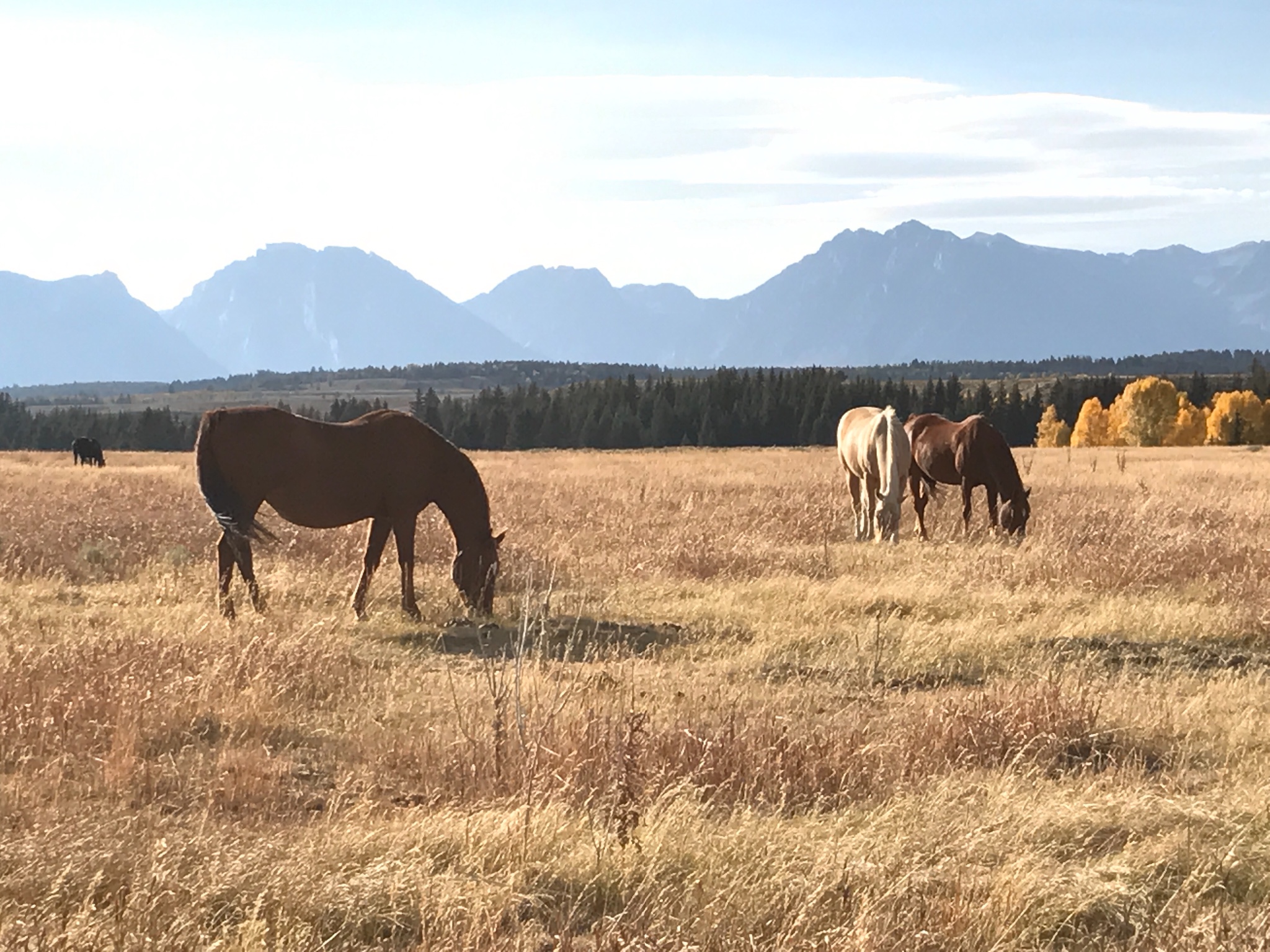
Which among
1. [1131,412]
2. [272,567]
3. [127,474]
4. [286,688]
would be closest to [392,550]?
[272,567]

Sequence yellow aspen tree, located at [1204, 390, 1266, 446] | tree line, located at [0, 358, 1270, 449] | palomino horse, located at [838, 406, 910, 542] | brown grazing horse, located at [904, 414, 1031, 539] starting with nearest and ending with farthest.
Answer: palomino horse, located at [838, 406, 910, 542], brown grazing horse, located at [904, 414, 1031, 539], yellow aspen tree, located at [1204, 390, 1266, 446], tree line, located at [0, 358, 1270, 449]

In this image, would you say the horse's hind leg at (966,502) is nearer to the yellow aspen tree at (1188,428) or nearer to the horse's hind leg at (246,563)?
the horse's hind leg at (246,563)

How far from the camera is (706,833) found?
479 cm

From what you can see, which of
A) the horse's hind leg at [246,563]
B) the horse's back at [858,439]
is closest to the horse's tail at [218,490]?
the horse's hind leg at [246,563]

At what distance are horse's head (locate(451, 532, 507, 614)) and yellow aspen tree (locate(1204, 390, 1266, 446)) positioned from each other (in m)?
87.5

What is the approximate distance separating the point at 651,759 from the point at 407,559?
5548mm

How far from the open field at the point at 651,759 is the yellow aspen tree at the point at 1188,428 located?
87.9 metres

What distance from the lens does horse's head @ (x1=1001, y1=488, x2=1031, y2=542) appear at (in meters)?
16.2

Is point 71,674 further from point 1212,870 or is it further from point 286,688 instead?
point 1212,870

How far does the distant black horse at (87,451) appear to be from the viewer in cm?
4503

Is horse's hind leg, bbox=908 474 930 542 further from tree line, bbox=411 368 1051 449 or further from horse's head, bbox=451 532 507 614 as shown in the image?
tree line, bbox=411 368 1051 449

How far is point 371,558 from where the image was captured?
35.2 ft

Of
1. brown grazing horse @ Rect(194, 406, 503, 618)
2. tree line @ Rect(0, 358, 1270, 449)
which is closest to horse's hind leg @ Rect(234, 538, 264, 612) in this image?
brown grazing horse @ Rect(194, 406, 503, 618)

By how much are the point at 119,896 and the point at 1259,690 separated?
721 centimetres
